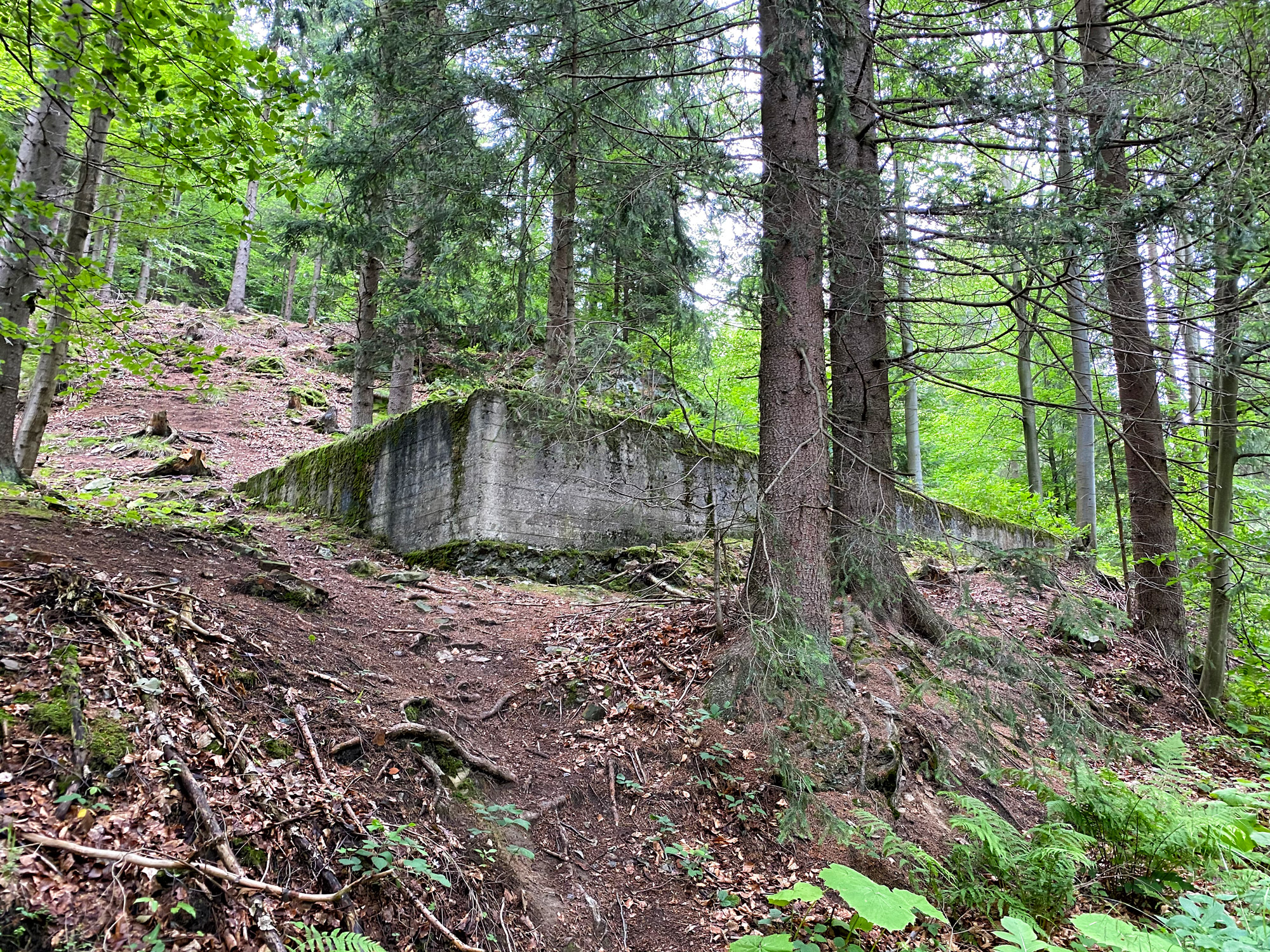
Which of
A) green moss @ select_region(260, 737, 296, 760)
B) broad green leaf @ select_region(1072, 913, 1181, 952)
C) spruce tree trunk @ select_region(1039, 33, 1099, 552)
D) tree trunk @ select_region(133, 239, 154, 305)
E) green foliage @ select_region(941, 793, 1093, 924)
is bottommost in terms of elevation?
green foliage @ select_region(941, 793, 1093, 924)

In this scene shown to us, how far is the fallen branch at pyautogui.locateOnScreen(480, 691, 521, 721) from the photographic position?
15.1 ft

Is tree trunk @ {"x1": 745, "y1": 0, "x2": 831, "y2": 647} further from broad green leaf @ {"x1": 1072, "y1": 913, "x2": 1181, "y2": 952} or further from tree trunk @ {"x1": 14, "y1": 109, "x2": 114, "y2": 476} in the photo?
tree trunk @ {"x1": 14, "y1": 109, "x2": 114, "y2": 476}

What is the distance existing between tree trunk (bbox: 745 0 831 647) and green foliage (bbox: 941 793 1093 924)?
4.35 feet

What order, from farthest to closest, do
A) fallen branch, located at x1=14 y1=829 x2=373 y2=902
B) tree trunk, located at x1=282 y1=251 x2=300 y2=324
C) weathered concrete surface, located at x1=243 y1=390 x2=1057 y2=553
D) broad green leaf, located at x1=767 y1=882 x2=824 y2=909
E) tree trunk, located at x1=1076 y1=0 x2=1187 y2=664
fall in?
tree trunk, located at x1=282 y1=251 x2=300 y2=324 < weathered concrete surface, located at x1=243 y1=390 x2=1057 y2=553 < tree trunk, located at x1=1076 y1=0 x2=1187 y2=664 < broad green leaf, located at x1=767 y1=882 x2=824 y2=909 < fallen branch, located at x1=14 y1=829 x2=373 y2=902

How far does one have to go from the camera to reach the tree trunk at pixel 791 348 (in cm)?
449

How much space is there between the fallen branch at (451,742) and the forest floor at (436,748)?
0.02 meters

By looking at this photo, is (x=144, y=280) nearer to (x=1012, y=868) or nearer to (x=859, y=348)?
(x=859, y=348)

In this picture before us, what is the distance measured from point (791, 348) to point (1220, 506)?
487 centimetres

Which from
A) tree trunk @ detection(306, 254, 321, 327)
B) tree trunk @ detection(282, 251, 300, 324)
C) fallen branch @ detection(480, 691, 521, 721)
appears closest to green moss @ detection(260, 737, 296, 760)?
fallen branch @ detection(480, 691, 521, 721)

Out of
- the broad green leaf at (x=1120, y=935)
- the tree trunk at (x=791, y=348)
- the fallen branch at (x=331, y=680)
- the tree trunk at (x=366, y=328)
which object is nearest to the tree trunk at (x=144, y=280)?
the tree trunk at (x=366, y=328)

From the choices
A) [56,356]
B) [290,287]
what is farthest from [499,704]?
[290,287]

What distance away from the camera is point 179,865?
2.15 metres

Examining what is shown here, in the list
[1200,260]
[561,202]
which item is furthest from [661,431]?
[1200,260]

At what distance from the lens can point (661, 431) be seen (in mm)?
9602
